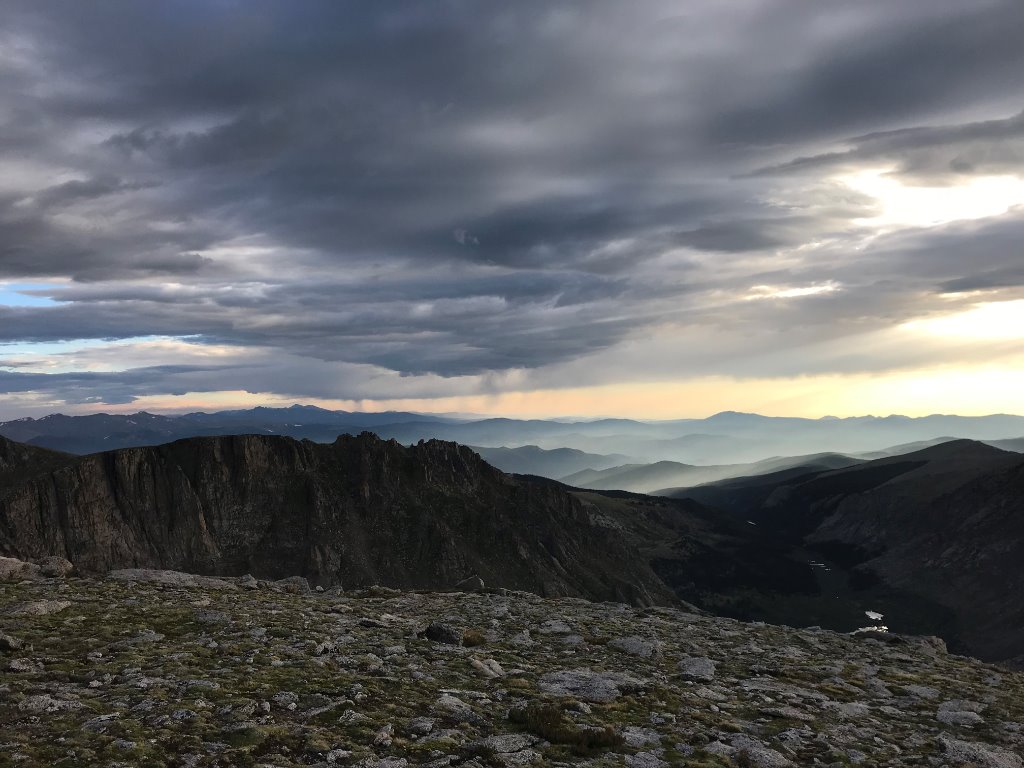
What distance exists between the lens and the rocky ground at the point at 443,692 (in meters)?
12.6

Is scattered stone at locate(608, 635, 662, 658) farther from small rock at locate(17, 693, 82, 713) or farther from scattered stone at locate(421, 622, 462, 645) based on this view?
small rock at locate(17, 693, 82, 713)

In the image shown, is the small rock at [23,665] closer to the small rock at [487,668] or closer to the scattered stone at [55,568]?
the small rock at [487,668]

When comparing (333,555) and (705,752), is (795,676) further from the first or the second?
(333,555)

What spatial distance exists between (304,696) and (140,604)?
14.4 metres

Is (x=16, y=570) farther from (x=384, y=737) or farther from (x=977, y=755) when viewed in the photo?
(x=977, y=755)

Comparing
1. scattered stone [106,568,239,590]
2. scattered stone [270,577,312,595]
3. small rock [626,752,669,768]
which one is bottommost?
scattered stone [270,577,312,595]

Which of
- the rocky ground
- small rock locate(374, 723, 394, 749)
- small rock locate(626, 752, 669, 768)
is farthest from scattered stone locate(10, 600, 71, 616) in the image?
small rock locate(626, 752, 669, 768)

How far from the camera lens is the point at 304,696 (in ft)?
49.7

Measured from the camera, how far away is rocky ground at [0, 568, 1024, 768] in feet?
41.3

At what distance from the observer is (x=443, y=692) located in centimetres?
1648

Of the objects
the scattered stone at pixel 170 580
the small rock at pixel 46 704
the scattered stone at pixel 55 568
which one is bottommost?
the scattered stone at pixel 170 580

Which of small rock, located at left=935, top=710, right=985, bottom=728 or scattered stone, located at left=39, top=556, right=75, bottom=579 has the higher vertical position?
scattered stone, located at left=39, top=556, right=75, bottom=579

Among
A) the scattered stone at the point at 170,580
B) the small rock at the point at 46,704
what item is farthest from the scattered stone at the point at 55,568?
the small rock at the point at 46,704

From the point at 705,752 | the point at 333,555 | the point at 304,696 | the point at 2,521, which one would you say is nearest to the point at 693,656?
the point at 705,752
